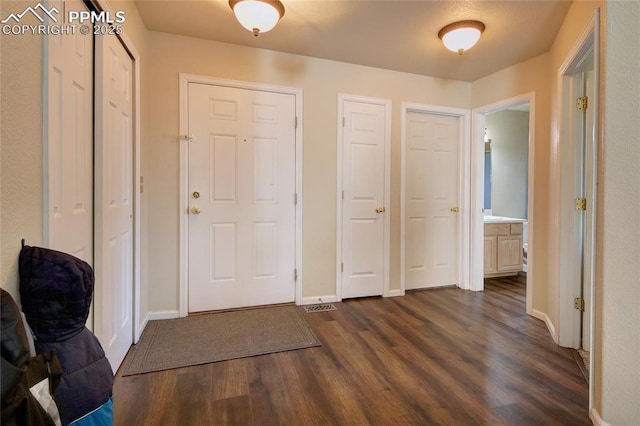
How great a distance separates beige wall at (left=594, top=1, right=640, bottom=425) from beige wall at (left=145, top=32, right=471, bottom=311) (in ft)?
6.73

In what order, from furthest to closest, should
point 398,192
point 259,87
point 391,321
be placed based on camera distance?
point 398,192, point 259,87, point 391,321

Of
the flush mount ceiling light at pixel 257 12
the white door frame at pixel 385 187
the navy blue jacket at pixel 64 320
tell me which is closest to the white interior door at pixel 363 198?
the white door frame at pixel 385 187

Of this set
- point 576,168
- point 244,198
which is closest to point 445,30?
point 576,168

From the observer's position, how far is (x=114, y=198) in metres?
1.85

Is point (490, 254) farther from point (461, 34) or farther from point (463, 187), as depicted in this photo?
point (461, 34)

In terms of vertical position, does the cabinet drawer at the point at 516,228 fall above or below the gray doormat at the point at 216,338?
above

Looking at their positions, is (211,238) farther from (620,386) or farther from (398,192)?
(620,386)

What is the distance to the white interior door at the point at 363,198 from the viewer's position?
3246 millimetres

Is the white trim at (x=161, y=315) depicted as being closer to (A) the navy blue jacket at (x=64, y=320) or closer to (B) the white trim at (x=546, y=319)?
(A) the navy blue jacket at (x=64, y=320)

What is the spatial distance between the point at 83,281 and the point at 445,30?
2.84 meters

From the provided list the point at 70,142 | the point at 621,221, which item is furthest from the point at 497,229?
the point at 70,142

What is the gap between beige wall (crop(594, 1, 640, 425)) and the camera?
4.54 feet

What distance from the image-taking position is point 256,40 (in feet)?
8.98

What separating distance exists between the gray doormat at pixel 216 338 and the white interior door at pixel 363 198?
2.53 ft
